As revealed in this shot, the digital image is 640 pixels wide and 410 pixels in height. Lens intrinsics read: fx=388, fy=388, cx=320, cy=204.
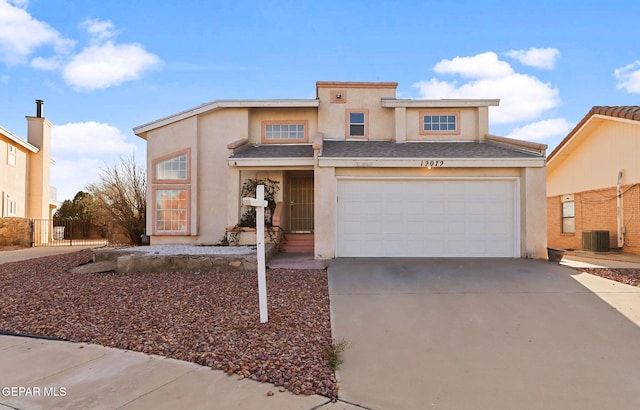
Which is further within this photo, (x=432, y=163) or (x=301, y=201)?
(x=301, y=201)

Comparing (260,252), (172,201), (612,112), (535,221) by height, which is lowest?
(260,252)

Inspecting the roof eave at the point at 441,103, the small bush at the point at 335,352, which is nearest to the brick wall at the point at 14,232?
the roof eave at the point at 441,103

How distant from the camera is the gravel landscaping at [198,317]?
14.1ft

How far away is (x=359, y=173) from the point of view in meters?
→ 10.9

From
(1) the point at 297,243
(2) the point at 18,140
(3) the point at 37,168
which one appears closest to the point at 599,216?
(1) the point at 297,243

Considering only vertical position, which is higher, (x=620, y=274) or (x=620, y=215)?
(x=620, y=215)

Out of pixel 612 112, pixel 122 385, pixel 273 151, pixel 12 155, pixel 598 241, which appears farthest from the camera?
pixel 12 155

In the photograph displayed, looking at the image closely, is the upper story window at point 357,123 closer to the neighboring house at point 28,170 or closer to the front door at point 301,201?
the front door at point 301,201

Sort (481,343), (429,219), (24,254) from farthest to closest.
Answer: (24,254) < (429,219) < (481,343)

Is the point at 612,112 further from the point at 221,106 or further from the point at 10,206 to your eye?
the point at 10,206

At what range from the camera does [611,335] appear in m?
5.29

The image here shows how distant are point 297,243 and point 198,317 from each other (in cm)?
772

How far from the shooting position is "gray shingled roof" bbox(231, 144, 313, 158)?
42.1 ft

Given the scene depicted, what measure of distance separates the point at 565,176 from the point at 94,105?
70.3 ft
